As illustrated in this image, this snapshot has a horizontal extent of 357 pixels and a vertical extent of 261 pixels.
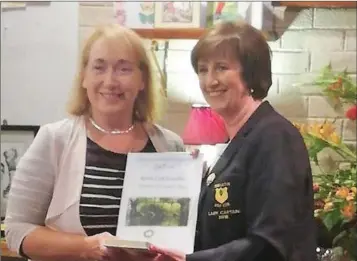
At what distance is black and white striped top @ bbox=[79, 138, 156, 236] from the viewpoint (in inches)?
64.8

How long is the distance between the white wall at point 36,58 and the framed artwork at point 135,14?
5.5 inches

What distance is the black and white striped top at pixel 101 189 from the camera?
64.8 inches

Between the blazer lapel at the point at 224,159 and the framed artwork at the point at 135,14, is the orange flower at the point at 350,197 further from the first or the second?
the framed artwork at the point at 135,14

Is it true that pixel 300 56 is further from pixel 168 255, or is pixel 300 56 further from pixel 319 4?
pixel 168 255

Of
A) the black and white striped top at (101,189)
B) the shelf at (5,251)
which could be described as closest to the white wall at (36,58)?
the shelf at (5,251)

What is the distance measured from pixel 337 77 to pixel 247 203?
103cm

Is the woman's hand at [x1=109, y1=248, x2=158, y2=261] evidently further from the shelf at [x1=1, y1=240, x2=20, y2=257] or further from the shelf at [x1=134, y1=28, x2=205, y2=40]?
the shelf at [x1=134, y1=28, x2=205, y2=40]

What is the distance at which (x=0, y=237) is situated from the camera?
197 cm

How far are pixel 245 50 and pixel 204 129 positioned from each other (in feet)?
1.30

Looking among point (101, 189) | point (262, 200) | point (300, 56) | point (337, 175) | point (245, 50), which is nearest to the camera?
point (262, 200)

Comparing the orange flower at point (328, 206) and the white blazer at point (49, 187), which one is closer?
the white blazer at point (49, 187)

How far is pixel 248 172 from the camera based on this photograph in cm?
150

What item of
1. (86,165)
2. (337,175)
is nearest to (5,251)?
(86,165)

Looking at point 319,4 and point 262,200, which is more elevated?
point 319,4
